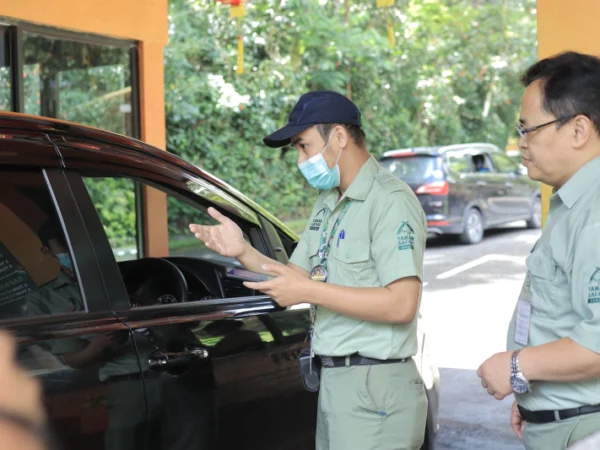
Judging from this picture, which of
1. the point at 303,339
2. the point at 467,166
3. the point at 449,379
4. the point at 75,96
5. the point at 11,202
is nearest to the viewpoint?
the point at 11,202

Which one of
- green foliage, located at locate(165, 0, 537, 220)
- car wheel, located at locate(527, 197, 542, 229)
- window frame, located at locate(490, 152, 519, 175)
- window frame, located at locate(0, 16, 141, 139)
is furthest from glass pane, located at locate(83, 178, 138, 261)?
car wheel, located at locate(527, 197, 542, 229)

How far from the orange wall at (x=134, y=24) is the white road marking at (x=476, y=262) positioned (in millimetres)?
5495

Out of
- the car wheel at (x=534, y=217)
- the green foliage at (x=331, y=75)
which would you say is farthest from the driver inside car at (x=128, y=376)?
the car wheel at (x=534, y=217)

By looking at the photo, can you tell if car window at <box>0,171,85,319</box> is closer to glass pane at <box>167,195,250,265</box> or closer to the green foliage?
glass pane at <box>167,195,250,265</box>

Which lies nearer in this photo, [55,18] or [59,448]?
[59,448]

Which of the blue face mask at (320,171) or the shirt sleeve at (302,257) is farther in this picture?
the shirt sleeve at (302,257)

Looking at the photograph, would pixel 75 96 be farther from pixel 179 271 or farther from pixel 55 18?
pixel 179 271

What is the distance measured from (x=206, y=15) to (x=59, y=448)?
48.7ft

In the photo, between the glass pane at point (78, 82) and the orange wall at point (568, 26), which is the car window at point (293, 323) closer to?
the orange wall at point (568, 26)

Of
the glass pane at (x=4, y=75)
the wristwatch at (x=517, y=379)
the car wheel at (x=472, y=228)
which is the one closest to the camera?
the wristwatch at (x=517, y=379)

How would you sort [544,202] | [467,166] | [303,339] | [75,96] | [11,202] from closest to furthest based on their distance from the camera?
[11,202]
[303,339]
[544,202]
[75,96]
[467,166]

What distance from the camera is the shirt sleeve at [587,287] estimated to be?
1.84 m

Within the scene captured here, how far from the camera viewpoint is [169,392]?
8.60 ft

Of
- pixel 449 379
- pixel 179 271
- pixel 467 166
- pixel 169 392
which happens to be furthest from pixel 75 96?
pixel 467 166
